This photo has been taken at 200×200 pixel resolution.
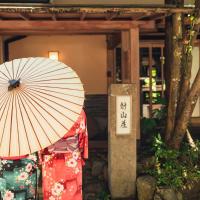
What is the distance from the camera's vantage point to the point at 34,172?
13.4 feet

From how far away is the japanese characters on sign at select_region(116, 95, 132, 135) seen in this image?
5398 millimetres

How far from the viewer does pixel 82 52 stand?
1175cm

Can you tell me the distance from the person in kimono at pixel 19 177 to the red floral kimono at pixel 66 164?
0.19m

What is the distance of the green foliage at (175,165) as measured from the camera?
217 inches

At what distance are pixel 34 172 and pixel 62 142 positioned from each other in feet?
1.64

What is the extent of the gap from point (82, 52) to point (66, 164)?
7944mm

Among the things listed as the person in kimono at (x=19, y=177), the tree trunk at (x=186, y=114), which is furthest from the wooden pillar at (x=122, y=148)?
the person in kimono at (x=19, y=177)

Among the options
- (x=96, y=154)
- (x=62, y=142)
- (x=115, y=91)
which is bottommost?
(x=96, y=154)

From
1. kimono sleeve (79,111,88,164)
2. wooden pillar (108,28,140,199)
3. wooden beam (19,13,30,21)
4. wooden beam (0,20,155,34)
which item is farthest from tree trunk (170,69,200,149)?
wooden beam (19,13,30,21)

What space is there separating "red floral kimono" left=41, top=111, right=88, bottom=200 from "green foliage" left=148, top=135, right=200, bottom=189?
1.70 m

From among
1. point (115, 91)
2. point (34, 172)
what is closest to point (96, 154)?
point (115, 91)

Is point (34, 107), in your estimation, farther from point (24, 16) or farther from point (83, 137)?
point (24, 16)

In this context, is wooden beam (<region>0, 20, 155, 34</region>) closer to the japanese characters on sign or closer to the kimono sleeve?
the japanese characters on sign

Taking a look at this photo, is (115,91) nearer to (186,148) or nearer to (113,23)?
(186,148)
